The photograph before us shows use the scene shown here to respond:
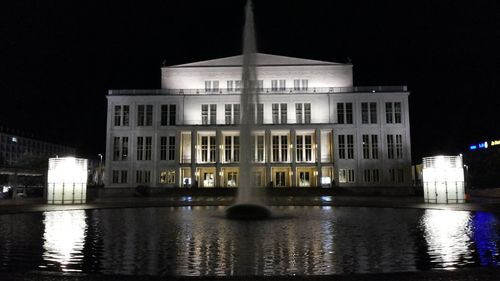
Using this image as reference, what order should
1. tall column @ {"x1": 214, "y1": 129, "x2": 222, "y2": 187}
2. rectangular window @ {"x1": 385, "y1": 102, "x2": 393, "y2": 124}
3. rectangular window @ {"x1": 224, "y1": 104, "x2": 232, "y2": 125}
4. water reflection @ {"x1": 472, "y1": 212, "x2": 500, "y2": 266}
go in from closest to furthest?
1. water reflection @ {"x1": 472, "y1": 212, "x2": 500, "y2": 266}
2. tall column @ {"x1": 214, "y1": 129, "x2": 222, "y2": 187}
3. rectangular window @ {"x1": 385, "y1": 102, "x2": 393, "y2": 124}
4. rectangular window @ {"x1": 224, "y1": 104, "x2": 232, "y2": 125}

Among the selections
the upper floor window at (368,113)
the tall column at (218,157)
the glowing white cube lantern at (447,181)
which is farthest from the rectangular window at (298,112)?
the glowing white cube lantern at (447,181)

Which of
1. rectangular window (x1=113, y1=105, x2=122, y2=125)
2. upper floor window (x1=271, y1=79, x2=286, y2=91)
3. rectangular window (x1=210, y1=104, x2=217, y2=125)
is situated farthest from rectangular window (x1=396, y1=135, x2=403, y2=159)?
rectangular window (x1=113, y1=105, x2=122, y2=125)

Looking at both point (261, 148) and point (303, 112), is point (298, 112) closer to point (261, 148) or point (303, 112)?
point (303, 112)

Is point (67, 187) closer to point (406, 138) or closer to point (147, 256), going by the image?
point (147, 256)

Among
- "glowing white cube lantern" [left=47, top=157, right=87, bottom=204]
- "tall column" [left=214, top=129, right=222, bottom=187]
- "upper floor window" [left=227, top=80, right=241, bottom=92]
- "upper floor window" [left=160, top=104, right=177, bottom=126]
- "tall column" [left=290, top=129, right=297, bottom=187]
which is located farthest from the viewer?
"upper floor window" [left=227, top=80, right=241, bottom=92]

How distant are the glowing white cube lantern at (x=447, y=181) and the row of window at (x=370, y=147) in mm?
24824

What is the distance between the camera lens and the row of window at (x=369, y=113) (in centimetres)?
5569

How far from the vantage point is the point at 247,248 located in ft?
33.2

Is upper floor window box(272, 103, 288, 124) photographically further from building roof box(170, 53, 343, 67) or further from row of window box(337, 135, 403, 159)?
row of window box(337, 135, 403, 159)

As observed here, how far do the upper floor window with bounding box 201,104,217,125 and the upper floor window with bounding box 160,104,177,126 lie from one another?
386 cm

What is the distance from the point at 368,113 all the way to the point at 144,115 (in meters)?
30.6

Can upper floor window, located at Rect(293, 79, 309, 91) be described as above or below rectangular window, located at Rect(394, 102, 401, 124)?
above

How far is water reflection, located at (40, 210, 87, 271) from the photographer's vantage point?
8.38 meters

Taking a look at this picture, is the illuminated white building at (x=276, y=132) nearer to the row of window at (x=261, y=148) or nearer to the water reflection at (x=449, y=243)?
the row of window at (x=261, y=148)
